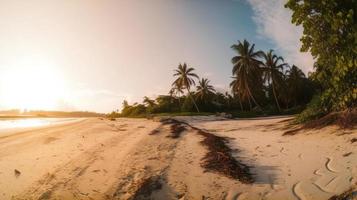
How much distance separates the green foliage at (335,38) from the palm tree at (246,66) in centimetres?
3712

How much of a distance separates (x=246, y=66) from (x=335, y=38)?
39.2 m

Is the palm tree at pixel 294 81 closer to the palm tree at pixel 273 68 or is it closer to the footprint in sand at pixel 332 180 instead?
the palm tree at pixel 273 68

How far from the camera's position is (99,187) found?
6.50 metres

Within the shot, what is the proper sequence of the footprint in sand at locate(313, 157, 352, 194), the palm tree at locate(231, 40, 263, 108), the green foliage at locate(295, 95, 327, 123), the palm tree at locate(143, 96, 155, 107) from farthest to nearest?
the palm tree at locate(143, 96, 155, 107) < the palm tree at locate(231, 40, 263, 108) < the green foliage at locate(295, 95, 327, 123) < the footprint in sand at locate(313, 157, 352, 194)

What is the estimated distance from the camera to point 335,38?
8.68m

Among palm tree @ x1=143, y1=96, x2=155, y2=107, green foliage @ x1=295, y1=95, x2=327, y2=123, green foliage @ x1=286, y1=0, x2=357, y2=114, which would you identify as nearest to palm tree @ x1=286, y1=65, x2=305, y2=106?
palm tree @ x1=143, y1=96, x2=155, y2=107

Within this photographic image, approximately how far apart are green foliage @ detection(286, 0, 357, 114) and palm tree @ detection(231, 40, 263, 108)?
1461 inches

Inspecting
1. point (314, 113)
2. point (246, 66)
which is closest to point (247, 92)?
point (246, 66)

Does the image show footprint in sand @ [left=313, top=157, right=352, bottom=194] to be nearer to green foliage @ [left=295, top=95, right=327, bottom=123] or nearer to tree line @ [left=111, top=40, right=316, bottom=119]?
green foliage @ [left=295, top=95, right=327, bottom=123]

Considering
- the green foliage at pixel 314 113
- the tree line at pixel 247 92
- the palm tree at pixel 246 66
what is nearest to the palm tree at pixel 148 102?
the tree line at pixel 247 92

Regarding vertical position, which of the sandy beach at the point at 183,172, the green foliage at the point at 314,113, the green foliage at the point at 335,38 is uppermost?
the green foliage at the point at 335,38

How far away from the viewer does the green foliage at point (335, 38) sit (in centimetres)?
850

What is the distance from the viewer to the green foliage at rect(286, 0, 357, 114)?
850 centimetres

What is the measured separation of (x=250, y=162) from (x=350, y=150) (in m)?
2.46
